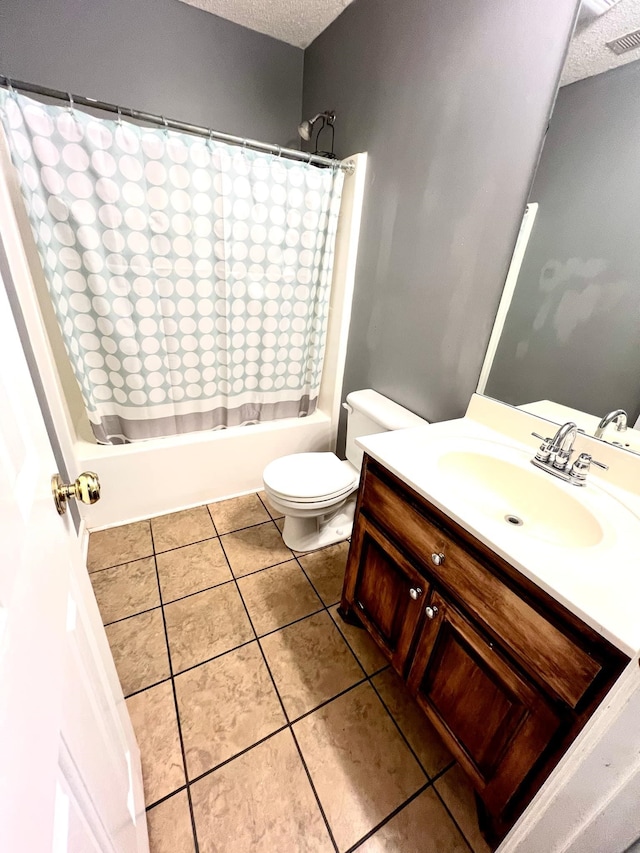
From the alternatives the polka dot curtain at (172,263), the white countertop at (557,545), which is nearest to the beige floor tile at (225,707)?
the white countertop at (557,545)

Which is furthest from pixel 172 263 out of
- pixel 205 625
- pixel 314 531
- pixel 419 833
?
pixel 419 833

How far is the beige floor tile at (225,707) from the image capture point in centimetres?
104

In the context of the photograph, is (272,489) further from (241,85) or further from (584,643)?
(241,85)

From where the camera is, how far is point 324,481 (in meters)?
1.57

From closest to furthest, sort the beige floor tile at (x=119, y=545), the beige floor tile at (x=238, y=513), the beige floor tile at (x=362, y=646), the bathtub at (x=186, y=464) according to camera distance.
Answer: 1. the beige floor tile at (x=362, y=646)
2. the beige floor tile at (x=119, y=545)
3. the bathtub at (x=186, y=464)
4. the beige floor tile at (x=238, y=513)

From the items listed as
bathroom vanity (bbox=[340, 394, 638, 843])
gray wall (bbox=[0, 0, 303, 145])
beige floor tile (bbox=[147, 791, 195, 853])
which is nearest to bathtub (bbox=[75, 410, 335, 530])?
bathroom vanity (bbox=[340, 394, 638, 843])

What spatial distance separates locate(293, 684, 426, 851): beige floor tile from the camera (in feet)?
3.09

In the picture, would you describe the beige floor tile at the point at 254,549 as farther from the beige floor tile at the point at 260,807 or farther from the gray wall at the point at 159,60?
the gray wall at the point at 159,60

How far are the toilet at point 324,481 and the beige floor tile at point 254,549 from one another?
0.20 feet

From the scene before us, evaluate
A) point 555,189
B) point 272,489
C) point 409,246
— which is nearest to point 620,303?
point 555,189

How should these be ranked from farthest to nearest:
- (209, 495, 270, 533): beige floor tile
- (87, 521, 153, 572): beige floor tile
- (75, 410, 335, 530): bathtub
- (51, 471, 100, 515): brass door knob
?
(209, 495, 270, 533): beige floor tile < (75, 410, 335, 530): bathtub < (87, 521, 153, 572): beige floor tile < (51, 471, 100, 515): brass door knob

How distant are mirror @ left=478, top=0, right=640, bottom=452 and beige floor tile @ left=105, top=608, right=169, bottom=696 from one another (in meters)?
1.56

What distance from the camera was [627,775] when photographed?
0.61m

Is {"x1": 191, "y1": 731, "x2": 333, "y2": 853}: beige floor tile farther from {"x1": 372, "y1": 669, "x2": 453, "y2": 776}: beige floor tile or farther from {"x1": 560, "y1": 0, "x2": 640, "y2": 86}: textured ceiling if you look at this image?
{"x1": 560, "y1": 0, "x2": 640, "y2": 86}: textured ceiling
